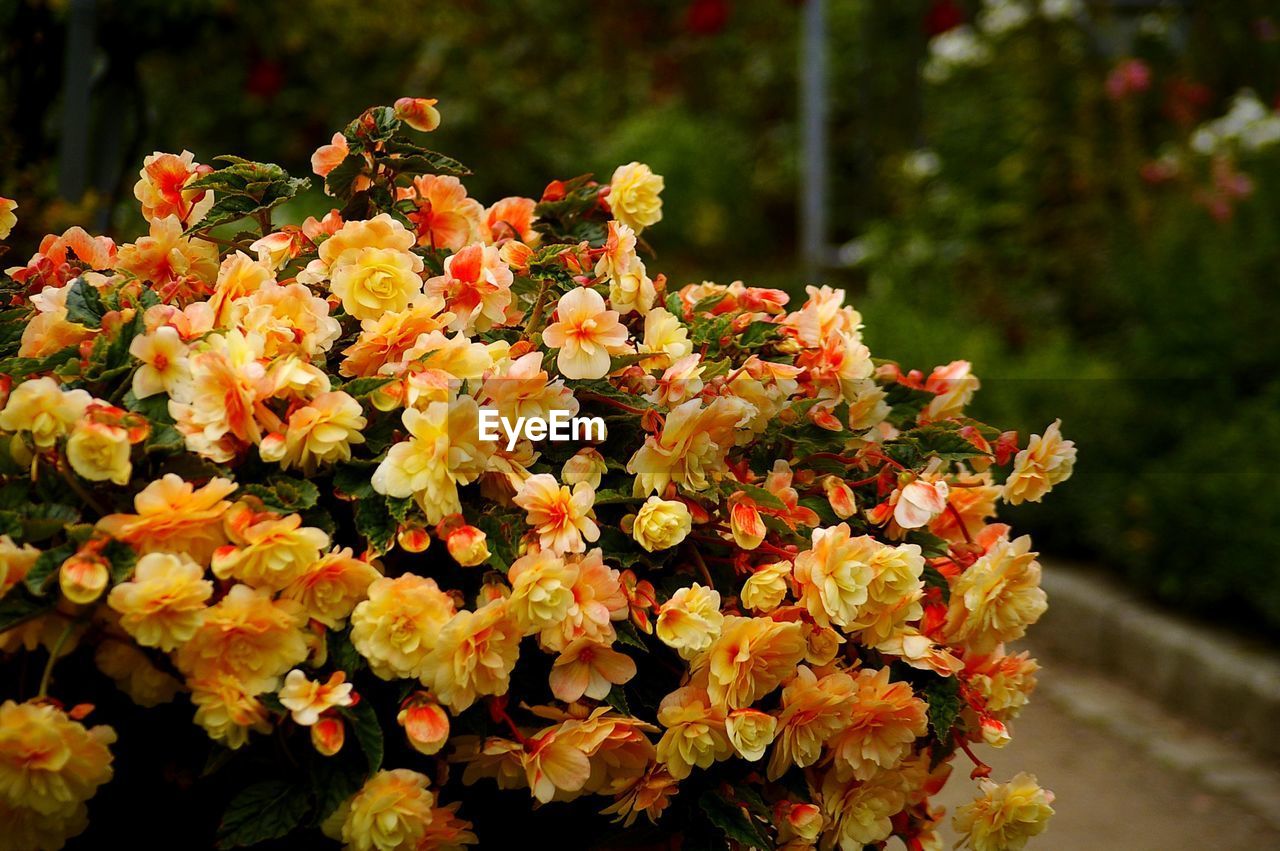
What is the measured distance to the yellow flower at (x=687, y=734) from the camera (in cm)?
108

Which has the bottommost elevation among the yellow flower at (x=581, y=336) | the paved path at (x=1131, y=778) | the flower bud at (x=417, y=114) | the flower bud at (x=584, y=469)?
the paved path at (x=1131, y=778)

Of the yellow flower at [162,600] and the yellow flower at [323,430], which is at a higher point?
the yellow flower at [323,430]

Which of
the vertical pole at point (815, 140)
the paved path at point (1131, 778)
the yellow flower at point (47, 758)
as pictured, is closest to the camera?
the yellow flower at point (47, 758)

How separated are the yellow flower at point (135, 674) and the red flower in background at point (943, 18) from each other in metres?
6.64

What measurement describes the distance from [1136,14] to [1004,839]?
5.77 m

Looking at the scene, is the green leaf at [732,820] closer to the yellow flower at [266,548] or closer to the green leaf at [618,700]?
the green leaf at [618,700]

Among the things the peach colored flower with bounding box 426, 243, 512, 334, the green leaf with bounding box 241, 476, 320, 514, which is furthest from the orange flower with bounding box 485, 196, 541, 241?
the green leaf with bounding box 241, 476, 320, 514

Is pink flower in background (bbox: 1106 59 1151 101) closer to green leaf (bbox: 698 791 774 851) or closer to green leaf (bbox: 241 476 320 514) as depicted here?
green leaf (bbox: 698 791 774 851)

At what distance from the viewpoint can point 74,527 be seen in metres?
0.98

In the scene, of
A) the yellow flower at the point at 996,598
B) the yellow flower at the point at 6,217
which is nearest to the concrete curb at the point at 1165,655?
the yellow flower at the point at 996,598

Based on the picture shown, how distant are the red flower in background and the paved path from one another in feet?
14.0

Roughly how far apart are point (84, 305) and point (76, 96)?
207 cm

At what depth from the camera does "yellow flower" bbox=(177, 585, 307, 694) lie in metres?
0.97

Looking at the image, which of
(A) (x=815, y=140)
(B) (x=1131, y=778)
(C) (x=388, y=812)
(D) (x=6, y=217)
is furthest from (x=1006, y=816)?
(A) (x=815, y=140)
